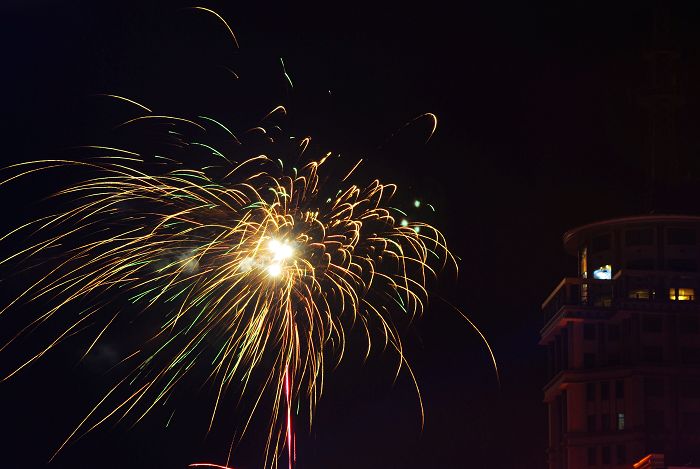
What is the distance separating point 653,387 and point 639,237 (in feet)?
54.4

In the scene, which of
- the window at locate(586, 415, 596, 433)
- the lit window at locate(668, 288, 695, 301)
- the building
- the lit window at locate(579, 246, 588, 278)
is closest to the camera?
the building

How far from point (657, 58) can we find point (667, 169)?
39.1 feet

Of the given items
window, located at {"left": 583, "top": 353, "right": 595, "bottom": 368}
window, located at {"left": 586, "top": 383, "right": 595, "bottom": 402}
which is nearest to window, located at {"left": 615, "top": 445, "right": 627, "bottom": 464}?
window, located at {"left": 586, "top": 383, "right": 595, "bottom": 402}

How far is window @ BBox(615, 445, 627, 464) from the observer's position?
441ft

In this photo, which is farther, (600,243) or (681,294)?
(600,243)

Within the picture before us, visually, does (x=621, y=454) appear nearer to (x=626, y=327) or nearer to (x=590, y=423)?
(x=590, y=423)

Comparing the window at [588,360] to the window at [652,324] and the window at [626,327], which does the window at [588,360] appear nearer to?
the window at [626,327]

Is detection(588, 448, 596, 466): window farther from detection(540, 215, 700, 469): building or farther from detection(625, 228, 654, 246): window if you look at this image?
detection(625, 228, 654, 246): window

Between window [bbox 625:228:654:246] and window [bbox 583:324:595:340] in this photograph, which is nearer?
window [bbox 625:228:654:246]

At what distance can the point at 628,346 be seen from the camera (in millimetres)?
139875

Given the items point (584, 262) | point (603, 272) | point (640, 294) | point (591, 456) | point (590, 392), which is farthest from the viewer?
point (584, 262)

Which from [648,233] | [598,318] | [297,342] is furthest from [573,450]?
[297,342]

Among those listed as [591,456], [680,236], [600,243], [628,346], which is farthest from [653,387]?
[600,243]

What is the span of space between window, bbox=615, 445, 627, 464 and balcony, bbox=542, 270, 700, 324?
14409 millimetres
